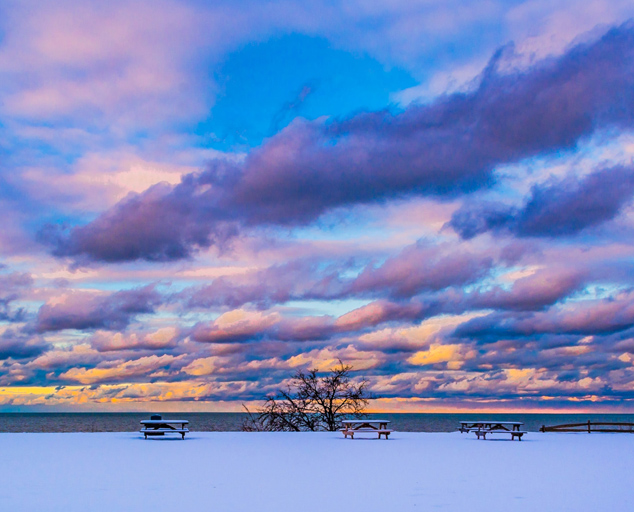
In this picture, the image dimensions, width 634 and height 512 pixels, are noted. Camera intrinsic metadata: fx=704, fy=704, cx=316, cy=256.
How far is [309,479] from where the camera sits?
13.7 metres

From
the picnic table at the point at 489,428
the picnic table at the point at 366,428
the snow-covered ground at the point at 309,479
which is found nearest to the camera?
the snow-covered ground at the point at 309,479

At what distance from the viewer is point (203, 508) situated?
9.89m

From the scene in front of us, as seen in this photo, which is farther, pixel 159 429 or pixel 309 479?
pixel 159 429

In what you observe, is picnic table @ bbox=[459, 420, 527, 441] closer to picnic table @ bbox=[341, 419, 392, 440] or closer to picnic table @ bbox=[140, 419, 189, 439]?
picnic table @ bbox=[341, 419, 392, 440]

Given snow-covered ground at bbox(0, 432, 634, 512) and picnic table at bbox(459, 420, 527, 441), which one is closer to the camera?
snow-covered ground at bbox(0, 432, 634, 512)

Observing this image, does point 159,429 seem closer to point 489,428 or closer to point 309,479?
point 489,428

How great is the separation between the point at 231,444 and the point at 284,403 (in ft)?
42.5

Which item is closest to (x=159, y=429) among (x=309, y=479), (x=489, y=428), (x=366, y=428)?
(x=366, y=428)

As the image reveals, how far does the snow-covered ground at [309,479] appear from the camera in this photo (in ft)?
34.0

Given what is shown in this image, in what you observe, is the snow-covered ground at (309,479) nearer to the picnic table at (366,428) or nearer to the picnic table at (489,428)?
the picnic table at (366,428)

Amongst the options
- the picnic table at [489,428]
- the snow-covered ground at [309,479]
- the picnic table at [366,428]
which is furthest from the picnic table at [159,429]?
the picnic table at [489,428]

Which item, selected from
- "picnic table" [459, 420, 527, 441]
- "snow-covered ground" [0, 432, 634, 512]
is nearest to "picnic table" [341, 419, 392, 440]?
"picnic table" [459, 420, 527, 441]

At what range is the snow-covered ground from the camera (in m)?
10.4

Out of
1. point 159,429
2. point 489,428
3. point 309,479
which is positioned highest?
point 159,429
